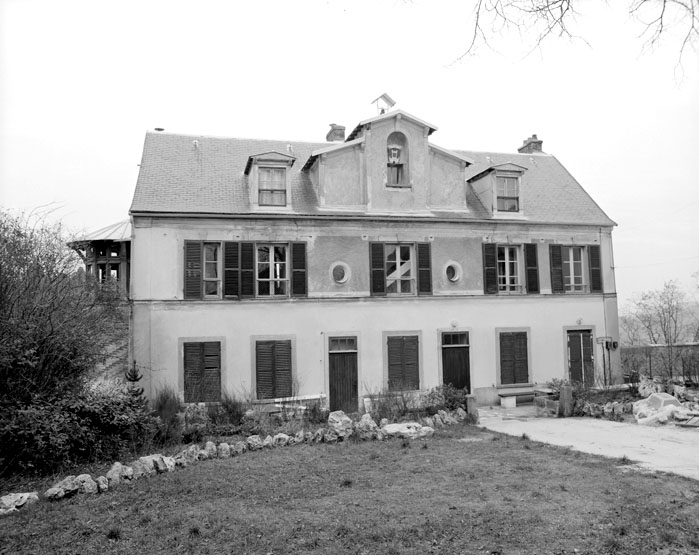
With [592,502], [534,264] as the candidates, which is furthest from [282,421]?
[534,264]

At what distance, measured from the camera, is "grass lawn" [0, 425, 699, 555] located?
6430 mm

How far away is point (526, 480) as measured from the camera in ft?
29.0

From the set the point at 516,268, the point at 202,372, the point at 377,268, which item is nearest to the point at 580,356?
the point at 516,268

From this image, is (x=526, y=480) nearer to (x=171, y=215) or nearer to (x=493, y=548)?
(x=493, y=548)

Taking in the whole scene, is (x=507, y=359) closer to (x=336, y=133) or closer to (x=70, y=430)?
(x=336, y=133)

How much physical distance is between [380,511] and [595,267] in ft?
53.4

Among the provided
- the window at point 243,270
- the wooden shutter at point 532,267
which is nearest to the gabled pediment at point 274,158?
the window at point 243,270

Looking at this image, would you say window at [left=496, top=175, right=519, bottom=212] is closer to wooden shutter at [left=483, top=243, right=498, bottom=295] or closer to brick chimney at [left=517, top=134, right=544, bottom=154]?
wooden shutter at [left=483, top=243, right=498, bottom=295]

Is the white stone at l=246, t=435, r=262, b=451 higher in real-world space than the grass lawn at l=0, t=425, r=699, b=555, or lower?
higher

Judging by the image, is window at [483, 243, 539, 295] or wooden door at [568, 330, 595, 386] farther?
wooden door at [568, 330, 595, 386]

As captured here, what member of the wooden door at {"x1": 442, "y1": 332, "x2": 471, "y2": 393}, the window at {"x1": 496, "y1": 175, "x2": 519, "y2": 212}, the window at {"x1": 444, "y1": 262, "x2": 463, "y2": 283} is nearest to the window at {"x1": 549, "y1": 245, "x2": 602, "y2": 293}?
the window at {"x1": 496, "y1": 175, "x2": 519, "y2": 212}

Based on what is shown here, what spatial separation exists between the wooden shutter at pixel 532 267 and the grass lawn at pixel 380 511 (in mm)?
10418

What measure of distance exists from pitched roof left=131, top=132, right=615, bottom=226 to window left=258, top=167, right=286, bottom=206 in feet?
1.20

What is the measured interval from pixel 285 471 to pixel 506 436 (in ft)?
18.2
